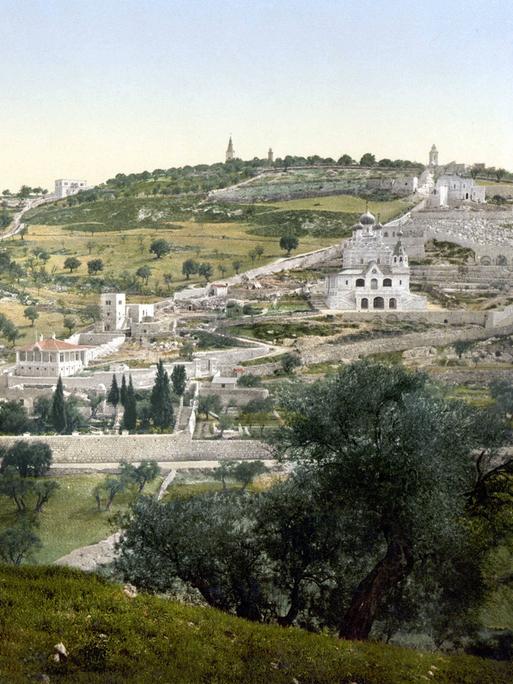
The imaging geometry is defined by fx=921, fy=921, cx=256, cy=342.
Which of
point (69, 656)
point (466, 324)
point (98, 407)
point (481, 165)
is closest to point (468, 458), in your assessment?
point (69, 656)

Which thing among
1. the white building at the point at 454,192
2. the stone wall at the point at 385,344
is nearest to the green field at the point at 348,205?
the white building at the point at 454,192

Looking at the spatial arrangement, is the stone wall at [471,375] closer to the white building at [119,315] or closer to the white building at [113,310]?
the white building at [119,315]

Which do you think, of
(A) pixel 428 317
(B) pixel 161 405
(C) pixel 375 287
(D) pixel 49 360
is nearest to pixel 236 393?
(B) pixel 161 405

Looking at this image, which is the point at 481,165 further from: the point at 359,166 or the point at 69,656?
the point at 69,656

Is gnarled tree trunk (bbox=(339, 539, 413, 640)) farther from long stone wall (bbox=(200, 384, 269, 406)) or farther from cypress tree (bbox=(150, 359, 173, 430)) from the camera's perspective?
long stone wall (bbox=(200, 384, 269, 406))

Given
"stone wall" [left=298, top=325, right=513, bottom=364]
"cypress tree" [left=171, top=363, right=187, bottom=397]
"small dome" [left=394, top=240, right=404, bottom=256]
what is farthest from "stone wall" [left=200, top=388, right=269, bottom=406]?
"small dome" [left=394, top=240, right=404, bottom=256]

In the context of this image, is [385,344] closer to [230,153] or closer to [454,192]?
[454,192]
